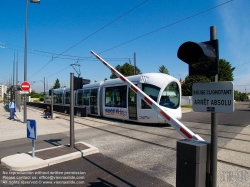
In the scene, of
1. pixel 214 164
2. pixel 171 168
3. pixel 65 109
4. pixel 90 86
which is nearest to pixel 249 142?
pixel 171 168

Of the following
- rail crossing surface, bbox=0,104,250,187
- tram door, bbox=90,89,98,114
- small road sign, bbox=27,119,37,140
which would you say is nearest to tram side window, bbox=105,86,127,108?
tram door, bbox=90,89,98,114

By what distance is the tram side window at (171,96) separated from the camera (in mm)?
10945

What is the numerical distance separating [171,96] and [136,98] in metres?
1.99

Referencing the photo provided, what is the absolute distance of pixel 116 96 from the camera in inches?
538

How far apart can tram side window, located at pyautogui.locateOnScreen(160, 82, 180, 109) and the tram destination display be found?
26.2ft

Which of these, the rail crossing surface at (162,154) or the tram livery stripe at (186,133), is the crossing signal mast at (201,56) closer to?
the tram livery stripe at (186,133)

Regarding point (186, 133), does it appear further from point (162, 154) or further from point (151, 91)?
point (151, 91)

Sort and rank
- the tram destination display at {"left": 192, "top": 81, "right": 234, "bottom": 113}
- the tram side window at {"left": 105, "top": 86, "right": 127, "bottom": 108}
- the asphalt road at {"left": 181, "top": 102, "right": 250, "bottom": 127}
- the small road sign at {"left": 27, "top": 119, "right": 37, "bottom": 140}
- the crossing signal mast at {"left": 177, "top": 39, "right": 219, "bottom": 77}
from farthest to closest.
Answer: the tram side window at {"left": 105, "top": 86, "right": 127, "bottom": 108}
the asphalt road at {"left": 181, "top": 102, "right": 250, "bottom": 127}
the small road sign at {"left": 27, "top": 119, "right": 37, "bottom": 140}
the crossing signal mast at {"left": 177, "top": 39, "right": 219, "bottom": 77}
the tram destination display at {"left": 192, "top": 81, "right": 234, "bottom": 113}

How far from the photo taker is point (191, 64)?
9.70ft

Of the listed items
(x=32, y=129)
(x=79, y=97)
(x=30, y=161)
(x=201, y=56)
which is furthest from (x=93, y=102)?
(x=201, y=56)

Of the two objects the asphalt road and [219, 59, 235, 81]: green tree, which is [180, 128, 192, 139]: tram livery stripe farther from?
[219, 59, 235, 81]: green tree

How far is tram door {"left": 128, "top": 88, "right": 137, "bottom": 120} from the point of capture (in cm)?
1202

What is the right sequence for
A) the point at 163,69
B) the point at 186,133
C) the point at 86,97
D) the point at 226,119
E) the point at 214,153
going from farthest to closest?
1. the point at 163,69
2. the point at 86,97
3. the point at 226,119
4. the point at 186,133
5. the point at 214,153

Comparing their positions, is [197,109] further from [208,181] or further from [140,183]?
[140,183]
